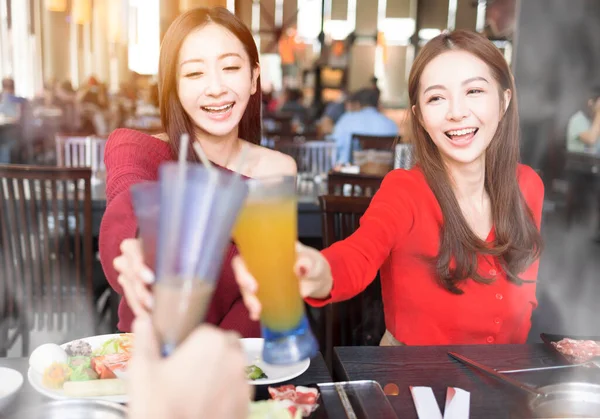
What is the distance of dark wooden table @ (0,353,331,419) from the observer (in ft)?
3.09

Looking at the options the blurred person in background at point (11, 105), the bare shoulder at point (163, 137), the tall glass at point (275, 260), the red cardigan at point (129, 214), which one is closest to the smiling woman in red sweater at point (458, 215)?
the red cardigan at point (129, 214)

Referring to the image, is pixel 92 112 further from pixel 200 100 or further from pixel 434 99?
pixel 434 99

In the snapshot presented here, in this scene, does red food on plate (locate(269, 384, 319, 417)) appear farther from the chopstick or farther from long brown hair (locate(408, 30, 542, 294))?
long brown hair (locate(408, 30, 542, 294))

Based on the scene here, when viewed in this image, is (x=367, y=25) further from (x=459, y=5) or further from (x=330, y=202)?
(x=330, y=202)

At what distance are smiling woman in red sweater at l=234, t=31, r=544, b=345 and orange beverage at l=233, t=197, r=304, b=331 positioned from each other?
0.65m

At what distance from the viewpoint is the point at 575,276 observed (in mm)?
4348

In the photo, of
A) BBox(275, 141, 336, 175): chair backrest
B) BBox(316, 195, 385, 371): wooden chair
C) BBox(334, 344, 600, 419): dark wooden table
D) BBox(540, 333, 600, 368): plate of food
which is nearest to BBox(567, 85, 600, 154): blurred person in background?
BBox(275, 141, 336, 175): chair backrest

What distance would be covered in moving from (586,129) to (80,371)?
5135mm

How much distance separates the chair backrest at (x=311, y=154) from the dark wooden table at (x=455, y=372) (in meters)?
3.10

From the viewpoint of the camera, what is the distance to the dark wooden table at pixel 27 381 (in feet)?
3.09

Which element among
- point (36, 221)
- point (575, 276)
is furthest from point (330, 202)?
point (575, 276)

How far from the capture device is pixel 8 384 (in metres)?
0.96

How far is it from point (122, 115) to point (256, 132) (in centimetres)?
844

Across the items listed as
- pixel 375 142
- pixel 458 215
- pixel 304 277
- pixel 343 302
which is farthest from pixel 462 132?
pixel 375 142
